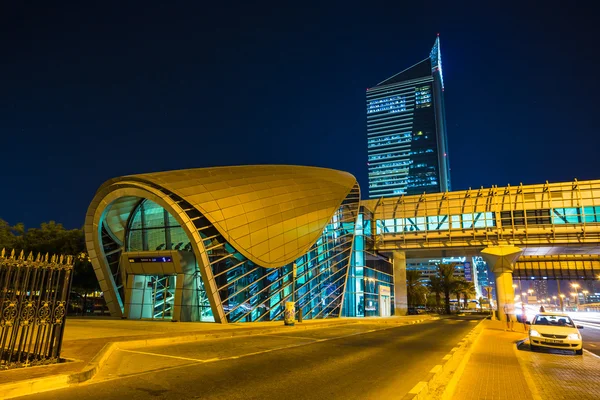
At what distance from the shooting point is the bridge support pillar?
39.1 m

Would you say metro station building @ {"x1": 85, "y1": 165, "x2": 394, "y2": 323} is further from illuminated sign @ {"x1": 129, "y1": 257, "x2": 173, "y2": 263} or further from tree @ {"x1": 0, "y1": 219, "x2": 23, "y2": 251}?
tree @ {"x1": 0, "y1": 219, "x2": 23, "y2": 251}

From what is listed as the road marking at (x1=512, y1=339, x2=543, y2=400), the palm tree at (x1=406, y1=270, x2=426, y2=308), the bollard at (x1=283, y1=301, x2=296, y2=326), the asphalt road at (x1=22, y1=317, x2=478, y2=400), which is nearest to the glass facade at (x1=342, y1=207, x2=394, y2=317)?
the palm tree at (x1=406, y1=270, x2=426, y2=308)

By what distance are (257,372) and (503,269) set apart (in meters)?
36.7

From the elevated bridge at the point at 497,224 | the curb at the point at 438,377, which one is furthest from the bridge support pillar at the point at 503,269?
the curb at the point at 438,377

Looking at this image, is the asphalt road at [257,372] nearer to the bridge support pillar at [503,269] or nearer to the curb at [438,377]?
the curb at [438,377]

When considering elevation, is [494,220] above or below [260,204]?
above

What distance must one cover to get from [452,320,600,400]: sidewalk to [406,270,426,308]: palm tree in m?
48.7

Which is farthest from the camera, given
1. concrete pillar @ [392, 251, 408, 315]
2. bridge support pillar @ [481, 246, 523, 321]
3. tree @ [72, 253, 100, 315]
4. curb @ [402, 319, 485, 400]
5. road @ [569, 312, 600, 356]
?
concrete pillar @ [392, 251, 408, 315]

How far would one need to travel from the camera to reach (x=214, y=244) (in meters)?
25.5

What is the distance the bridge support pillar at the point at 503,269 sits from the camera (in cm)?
3909

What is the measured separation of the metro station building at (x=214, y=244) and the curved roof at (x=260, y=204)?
0.07 m

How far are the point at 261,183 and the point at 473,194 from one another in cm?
2580

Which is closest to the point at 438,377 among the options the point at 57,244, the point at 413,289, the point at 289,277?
the point at 289,277

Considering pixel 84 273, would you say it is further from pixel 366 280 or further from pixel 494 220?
pixel 494 220
